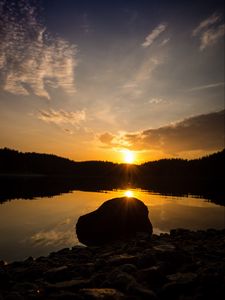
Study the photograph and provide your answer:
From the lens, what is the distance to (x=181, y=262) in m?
8.47

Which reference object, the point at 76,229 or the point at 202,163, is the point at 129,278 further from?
the point at 202,163

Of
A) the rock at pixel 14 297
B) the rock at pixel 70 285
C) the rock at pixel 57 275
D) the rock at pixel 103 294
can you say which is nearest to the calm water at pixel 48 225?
the rock at pixel 57 275

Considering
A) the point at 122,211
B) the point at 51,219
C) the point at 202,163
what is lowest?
the point at 51,219

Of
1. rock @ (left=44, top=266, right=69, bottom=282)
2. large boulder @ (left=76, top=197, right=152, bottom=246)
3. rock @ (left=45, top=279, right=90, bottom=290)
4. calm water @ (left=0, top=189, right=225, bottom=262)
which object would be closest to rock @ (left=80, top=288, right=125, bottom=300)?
rock @ (left=45, top=279, right=90, bottom=290)

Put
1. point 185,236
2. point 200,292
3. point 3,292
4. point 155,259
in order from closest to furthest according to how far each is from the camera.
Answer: point 200,292 → point 3,292 → point 155,259 → point 185,236

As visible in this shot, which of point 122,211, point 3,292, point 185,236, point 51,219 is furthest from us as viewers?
point 51,219

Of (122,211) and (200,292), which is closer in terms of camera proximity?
(200,292)

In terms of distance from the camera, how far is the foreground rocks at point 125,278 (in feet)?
19.5

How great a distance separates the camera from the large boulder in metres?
16.4

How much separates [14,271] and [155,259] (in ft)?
15.5

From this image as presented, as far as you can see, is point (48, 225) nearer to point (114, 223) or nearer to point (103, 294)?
point (114, 223)

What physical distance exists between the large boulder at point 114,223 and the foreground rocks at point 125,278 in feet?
17.9

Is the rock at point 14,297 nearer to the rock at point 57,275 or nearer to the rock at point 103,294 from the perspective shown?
the rock at point 103,294

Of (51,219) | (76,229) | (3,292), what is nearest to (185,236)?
(76,229)
